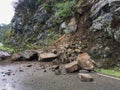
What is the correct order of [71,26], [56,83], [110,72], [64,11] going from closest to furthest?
[56,83], [110,72], [71,26], [64,11]

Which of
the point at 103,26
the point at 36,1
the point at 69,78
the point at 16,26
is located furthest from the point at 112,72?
the point at 16,26

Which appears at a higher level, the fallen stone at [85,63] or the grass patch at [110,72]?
the fallen stone at [85,63]

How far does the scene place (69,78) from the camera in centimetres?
1436

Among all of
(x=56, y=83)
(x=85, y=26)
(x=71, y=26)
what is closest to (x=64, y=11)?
(x=71, y=26)

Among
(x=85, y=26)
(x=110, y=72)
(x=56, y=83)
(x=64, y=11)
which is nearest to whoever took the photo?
(x=56, y=83)

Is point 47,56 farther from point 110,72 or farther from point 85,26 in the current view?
point 110,72

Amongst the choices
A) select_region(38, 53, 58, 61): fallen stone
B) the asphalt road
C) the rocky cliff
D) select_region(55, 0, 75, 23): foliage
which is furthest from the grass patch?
select_region(55, 0, 75, 23): foliage

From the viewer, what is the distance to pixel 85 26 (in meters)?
24.3

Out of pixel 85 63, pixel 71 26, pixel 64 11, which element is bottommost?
pixel 85 63

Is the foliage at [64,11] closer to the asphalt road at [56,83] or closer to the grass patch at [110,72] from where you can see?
the grass patch at [110,72]

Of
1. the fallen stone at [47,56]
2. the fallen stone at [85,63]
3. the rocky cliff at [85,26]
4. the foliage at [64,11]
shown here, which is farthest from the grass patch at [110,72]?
the foliage at [64,11]

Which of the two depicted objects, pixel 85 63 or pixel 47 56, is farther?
pixel 47 56

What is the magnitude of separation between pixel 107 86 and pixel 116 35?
25.8 ft

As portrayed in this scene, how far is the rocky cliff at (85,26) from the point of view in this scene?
63.3 ft
